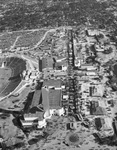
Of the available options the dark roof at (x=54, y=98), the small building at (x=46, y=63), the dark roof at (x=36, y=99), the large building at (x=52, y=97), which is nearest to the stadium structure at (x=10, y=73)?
the small building at (x=46, y=63)

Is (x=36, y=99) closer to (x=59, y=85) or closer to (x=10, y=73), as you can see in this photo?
(x=59, y=85)

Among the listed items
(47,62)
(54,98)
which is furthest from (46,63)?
(54,98)

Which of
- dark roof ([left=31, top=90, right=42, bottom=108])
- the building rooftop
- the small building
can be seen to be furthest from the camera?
the small building

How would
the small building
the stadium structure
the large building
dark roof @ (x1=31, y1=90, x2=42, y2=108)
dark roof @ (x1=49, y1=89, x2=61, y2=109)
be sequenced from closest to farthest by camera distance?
the large building → dark roof @ (x1=49, y1=89, x2=61, y2=109) → dark roof @ (x1=31, y1=90, x2=42, y2=108) → the stadium structure → the small building

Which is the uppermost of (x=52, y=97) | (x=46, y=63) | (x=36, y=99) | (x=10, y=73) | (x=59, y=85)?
(x=46, y=63)

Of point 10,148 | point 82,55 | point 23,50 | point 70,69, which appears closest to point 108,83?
point 70,69

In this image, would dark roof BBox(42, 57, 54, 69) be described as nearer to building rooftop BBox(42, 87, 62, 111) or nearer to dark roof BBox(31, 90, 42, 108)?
building rooftop BBox(42, 87, 62, 111)

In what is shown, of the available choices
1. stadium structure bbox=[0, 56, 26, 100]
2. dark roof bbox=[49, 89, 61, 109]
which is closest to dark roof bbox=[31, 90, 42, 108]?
dark roof bbox=[49, 89, 61, 109]

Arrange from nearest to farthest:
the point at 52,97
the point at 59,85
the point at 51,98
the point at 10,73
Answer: the point at 51,98
the point at 52,97
the point at 59,85
the point at 10,73
